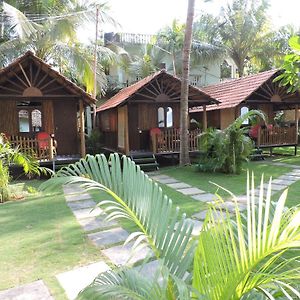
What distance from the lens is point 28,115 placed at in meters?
13.4

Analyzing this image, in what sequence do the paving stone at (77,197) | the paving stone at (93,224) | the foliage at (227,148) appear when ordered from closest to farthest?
the paving stone at (93,224) → the paving stone at (77,197) → the foliage at (227,148)

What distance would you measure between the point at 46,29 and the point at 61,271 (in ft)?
50.1

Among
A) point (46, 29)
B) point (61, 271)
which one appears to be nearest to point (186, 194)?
point (61, 271)

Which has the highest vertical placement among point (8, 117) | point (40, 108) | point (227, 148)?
point (40, 108)

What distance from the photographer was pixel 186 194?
8484mm

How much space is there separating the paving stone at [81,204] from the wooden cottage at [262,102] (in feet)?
30.5

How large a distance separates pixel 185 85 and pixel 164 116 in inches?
123

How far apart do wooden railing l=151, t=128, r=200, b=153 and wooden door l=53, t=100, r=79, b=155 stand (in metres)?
3.42

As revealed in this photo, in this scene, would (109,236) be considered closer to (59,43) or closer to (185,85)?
(185,85)

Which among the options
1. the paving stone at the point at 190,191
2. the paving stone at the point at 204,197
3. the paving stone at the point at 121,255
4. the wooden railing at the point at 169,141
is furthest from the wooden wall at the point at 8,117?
the paving stone at the point at 121,255

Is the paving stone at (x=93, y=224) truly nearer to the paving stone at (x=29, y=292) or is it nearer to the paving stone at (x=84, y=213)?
the paving stone at (x=84, y=213)

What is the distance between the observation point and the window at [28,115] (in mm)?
13317

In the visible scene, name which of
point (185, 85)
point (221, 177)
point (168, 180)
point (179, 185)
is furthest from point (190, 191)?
point (185, 85)

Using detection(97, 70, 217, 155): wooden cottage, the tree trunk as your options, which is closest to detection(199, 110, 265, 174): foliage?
the tree trunk
